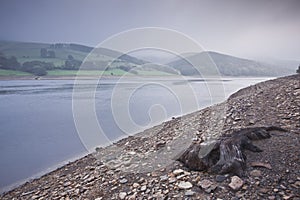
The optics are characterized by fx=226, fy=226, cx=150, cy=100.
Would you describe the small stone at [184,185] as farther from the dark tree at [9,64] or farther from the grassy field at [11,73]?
the dark tree at [9,64]

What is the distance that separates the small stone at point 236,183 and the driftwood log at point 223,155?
0.36 ft

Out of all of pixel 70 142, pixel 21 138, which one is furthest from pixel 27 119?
pixel 70 142

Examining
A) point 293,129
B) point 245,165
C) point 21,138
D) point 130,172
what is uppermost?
point 293,129

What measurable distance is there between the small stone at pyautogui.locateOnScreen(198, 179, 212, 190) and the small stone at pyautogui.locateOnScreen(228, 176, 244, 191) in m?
0.25

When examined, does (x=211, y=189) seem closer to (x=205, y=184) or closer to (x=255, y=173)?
(x=205, y=184)

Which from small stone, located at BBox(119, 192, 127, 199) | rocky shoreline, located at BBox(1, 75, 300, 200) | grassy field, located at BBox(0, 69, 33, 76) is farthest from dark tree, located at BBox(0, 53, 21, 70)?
small stone, located at BBox(119, 192, 127, 199)

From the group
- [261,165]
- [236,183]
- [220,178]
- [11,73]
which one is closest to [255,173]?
[261,165]

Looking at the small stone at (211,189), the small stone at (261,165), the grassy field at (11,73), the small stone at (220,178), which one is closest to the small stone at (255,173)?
the small stone at (261,165)

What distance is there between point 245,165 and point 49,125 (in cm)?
1122

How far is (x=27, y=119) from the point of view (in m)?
13.5

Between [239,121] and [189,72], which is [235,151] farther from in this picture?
[189,72]

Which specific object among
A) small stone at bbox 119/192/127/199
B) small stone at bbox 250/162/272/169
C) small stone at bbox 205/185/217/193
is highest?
small stone at bbox 250/162/272/169

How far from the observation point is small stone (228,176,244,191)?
2.63 m

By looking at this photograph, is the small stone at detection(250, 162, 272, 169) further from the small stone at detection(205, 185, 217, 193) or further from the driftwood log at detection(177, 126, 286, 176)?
the small stone at detection(205, 185, 217, 193)
